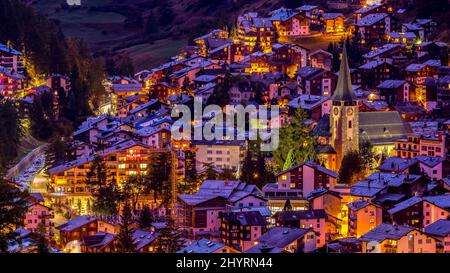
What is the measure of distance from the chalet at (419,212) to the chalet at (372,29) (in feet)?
67.9

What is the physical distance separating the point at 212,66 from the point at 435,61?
28.1 feet

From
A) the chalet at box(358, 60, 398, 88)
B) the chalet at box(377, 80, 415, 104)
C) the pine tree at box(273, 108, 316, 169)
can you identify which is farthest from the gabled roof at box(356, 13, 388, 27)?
the pine tree at box(273, 108, 316, 169)

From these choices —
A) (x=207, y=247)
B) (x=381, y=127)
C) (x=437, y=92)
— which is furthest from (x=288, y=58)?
(x=207, y=247)

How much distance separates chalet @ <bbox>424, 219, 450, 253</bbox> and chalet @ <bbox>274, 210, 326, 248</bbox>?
1.88m

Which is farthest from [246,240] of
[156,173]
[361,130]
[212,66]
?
[212,66]

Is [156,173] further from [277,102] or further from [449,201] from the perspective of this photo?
[277,102]

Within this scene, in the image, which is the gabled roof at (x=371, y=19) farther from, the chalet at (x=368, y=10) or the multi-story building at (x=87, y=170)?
the multi-story building at (x=87, y=170)

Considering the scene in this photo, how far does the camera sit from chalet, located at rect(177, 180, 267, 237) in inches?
765

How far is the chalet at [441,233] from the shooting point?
1638cm

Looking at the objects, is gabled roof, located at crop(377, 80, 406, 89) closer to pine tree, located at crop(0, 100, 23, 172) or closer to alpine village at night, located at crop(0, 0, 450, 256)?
alpine village at night, located at crop(0, 0, 450, 256)

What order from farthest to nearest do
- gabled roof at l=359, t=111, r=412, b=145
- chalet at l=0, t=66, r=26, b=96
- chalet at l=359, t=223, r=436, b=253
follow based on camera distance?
1. chalet at l=0, t=66, r=26, b=96
2. gabled roof at l=359, t=111, r=412, b=145
3. chalet at l=359, t=223, r=436, b=253

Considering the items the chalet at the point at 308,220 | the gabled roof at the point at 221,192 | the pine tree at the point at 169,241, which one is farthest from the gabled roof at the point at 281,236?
the gabled roof at the point at 221,192

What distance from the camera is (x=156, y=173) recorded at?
76.1 ft

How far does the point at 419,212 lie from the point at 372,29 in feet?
70.2
